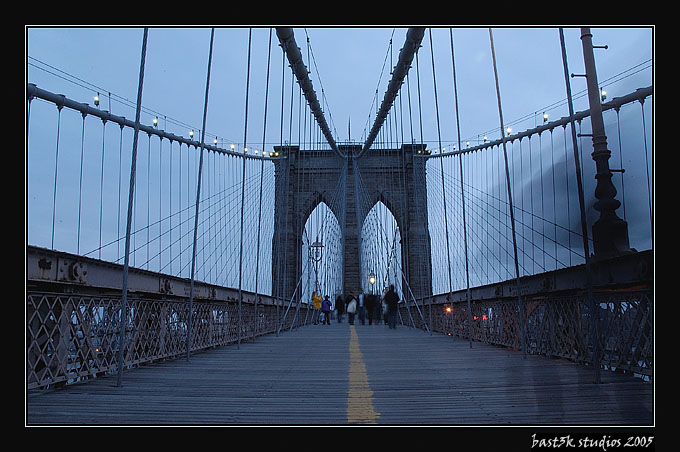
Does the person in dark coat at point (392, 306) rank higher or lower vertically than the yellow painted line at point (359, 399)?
higher

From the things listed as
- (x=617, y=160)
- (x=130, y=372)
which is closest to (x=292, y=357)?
(x=130, y=372)

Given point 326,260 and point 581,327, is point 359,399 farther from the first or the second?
point 326,260

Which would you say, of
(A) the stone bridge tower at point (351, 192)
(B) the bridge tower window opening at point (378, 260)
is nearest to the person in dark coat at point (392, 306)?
(B) the bridge tower window opening at point (378, 260)

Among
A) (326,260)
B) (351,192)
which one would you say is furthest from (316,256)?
(351,192)

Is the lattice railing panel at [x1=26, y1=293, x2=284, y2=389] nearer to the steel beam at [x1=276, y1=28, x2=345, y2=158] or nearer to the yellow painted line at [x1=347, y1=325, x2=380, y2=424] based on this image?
the yellow painted line at [x1=347, y1=325, x2=380, y2=424]

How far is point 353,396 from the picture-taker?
10.2 ft

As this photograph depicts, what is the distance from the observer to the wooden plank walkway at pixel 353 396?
98.1 inches

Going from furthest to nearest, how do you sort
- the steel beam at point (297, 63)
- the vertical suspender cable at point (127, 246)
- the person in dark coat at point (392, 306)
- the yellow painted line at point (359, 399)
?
the person in dark coat at point (392, 306)
the steel beam at point (297, 63)
the vertical suspender cable at point (127, 246)
the yellow painted line at point (359, 399)

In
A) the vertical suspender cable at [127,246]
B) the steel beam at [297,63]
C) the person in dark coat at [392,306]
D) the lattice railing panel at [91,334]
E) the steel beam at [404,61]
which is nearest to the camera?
the lattice railing panel at [91,334]

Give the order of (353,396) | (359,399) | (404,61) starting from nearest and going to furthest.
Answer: (359,399) → (353,396) → (404,61)

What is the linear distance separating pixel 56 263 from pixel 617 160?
727 centimetres

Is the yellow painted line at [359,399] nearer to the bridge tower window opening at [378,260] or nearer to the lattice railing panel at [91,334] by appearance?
the lattice railing panel at [91,334]
